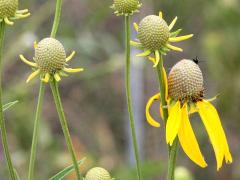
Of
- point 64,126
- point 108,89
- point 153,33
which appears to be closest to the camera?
point 64,126

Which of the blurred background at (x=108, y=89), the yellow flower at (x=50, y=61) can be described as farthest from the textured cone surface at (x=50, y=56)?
the blurred background at (x=108, y=89)

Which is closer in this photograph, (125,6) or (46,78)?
(46,78)

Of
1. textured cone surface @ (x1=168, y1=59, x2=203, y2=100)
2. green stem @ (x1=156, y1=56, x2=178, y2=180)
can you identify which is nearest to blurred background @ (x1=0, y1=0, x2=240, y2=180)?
textured cone surface @ (x1=168, y1=59, x2=203, y2=100)

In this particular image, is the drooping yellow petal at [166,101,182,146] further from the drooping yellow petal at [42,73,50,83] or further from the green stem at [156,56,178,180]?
the drooping yellow petal at [42,73,50,83]

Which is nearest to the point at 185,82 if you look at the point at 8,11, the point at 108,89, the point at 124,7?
the point at 124,7

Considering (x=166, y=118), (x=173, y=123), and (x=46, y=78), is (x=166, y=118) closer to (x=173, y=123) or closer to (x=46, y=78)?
(x=173, y=123)

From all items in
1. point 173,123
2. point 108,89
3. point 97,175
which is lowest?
point 108,89
